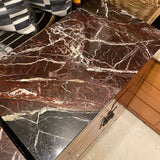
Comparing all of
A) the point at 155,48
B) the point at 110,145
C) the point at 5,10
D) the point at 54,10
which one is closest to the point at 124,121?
the point at 110,145

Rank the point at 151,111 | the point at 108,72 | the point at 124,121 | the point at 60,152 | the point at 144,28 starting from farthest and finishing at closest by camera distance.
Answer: the point at 124,121 → the point at 151,111 → the point at 144,28 → the point at 108,72 → the point at 60,152

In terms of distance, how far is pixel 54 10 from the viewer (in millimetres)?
879

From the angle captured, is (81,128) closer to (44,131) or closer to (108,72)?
(44,131)

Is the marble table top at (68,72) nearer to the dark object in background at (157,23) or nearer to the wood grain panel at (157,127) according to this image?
the dark object in background at (157,23)

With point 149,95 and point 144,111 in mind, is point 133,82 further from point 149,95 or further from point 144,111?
point 144,111

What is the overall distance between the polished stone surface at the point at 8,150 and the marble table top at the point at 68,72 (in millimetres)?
32

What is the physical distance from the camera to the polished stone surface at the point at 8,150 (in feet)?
1.65

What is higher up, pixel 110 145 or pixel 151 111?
pixel 151 111

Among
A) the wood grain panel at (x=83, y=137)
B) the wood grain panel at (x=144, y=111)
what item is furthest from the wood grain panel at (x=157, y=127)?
the wood grain panel at (x=83, y=137)

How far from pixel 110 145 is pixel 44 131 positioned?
31.5 inches

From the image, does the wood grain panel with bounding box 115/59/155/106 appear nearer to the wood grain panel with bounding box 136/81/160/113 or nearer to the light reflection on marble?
the wood grain panel with bounding box 136/81/160/113

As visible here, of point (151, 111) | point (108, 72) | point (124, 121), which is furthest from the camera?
point (124, 121)

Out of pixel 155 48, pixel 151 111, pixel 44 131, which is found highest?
pixel 155 48

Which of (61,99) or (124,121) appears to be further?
(124,121)
